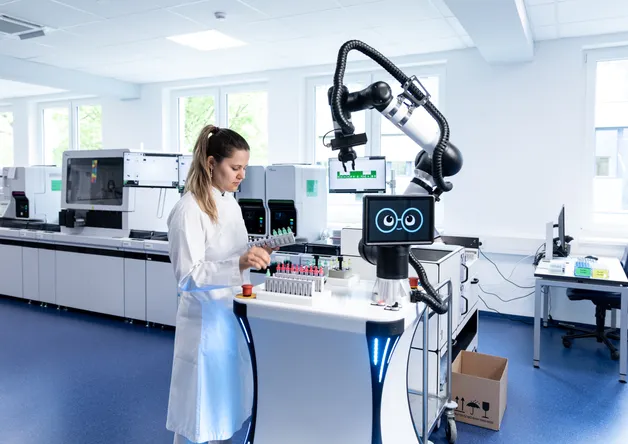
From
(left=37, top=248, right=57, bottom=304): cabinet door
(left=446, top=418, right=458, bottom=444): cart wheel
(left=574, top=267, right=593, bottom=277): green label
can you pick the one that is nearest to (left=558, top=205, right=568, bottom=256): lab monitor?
(left=574, top=267, right=593, bottom=277): green label

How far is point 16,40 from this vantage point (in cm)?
473

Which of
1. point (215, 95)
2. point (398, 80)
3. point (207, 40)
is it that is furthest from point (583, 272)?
point (215, 95)

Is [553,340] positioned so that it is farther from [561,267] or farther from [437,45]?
[437,45]

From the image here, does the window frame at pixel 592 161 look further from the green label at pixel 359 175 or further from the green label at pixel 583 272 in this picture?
the green label at pixel 359 175

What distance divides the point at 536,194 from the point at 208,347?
151 inches

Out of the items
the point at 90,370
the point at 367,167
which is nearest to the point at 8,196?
the point at 90,370

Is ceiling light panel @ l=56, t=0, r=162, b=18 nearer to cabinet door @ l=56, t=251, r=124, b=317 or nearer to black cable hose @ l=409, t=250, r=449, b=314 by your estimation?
cabinet door @ l=56, t=251, r=124, b=317

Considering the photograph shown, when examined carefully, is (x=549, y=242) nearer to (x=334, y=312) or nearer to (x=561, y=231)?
(x=561, y=231)

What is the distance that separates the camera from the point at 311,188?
4.05m

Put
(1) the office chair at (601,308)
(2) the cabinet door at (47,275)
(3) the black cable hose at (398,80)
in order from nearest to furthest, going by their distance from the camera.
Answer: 1. (3) the black cable hose at (398,80)
2. (1) the office chair at (601,308)
3. (2) the cabinet door at (47,275)

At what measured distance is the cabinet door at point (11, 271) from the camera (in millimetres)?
5027

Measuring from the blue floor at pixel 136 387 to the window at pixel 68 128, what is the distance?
3906mm

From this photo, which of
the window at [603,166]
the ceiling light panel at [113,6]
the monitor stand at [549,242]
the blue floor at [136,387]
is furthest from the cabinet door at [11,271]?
the window at [603,166]

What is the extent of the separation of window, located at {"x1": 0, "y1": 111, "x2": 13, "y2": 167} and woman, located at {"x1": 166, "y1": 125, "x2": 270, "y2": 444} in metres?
8.27
